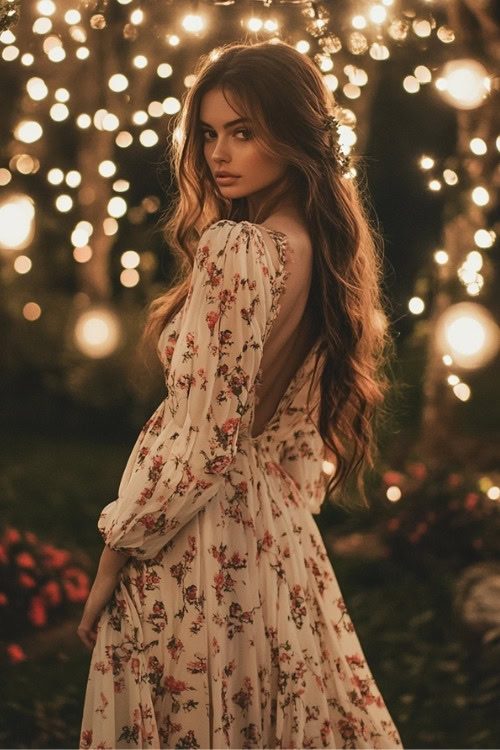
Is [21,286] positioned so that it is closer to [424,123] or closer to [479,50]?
[424,123]

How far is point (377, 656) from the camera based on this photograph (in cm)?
425

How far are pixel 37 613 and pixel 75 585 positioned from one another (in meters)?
0.33

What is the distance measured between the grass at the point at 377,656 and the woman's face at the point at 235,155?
76.5 inches

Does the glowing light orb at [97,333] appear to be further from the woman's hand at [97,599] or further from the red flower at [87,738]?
the red flower at [87,738]

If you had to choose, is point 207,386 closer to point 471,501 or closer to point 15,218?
point 471,501

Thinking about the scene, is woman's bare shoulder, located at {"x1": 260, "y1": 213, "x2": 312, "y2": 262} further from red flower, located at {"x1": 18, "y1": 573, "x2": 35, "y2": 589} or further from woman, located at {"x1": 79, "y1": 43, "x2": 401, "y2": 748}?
red flower, located at {"x1": 18, "y1": 573, "x2": 35, "y2": 589}

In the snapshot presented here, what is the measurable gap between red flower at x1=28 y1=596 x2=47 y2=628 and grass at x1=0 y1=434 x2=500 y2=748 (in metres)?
0.09

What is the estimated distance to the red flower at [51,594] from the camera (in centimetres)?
400

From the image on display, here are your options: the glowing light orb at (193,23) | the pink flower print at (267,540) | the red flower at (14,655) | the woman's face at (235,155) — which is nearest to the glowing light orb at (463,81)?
the glowing light orb at (193,23)

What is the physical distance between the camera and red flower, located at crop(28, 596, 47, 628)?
388cm

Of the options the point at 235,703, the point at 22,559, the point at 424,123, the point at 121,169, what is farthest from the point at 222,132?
the point at 424,123

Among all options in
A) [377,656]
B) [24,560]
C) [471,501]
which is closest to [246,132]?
[24,560]

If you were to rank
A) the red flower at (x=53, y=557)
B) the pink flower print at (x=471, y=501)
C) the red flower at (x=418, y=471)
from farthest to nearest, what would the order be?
the red flower at (x=418, y=471)
the pink flower print at (x=471, y=501)
the red flower at (x=53, y=557)

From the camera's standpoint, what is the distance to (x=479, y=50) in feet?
14.7
